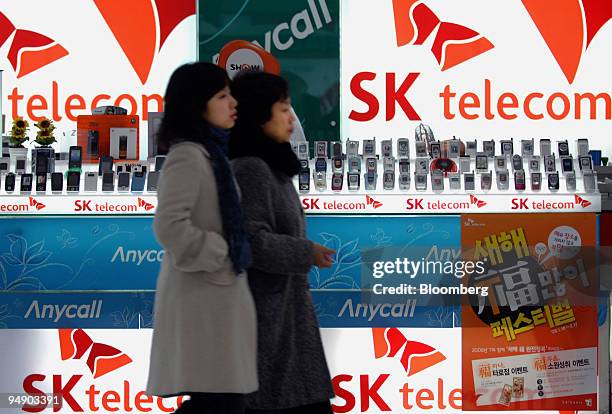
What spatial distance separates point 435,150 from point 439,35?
117 inches

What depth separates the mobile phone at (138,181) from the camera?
3.83 metres

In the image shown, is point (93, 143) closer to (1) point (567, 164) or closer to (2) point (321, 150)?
(2) point (321, 150)

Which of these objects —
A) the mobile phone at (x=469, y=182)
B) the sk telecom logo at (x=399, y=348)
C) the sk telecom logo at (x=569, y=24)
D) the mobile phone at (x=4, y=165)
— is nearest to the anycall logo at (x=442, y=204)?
the mobile phone at (x=469, y=182)

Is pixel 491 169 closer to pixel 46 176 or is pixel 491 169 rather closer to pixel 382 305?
pixel 382 305

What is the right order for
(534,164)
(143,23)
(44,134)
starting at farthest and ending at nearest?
(143,23)
(44,134)
(534,164)

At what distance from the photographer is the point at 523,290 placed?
3.86 meters

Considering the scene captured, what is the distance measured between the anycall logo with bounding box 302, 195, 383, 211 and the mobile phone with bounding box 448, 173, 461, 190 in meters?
0.28

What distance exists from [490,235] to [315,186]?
0.69 meters

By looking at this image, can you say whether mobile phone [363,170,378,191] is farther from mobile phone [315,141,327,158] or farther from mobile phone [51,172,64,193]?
mobile phone [51,172,64,193]

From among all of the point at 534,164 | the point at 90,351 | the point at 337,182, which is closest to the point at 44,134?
the point at 90,351

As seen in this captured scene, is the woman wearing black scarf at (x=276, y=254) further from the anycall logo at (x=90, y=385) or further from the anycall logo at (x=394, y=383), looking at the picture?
the anycall logo at (x=90, y=385)

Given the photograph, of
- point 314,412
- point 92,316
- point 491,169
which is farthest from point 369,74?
point 314,412

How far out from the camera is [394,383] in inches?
153

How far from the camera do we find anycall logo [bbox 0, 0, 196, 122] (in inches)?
268
